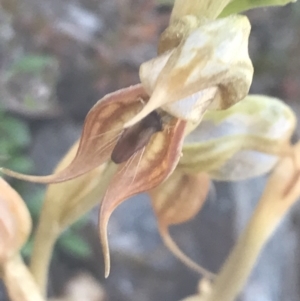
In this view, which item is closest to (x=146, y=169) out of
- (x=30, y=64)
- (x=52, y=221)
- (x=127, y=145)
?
(x=127, y=145)

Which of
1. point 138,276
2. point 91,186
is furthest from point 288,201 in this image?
point 138,276

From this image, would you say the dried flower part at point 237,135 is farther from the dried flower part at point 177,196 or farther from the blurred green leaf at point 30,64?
the blurred green leaf at point 30,64

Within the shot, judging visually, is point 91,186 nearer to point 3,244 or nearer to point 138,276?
point 3,244

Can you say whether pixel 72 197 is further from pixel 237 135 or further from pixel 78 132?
pixel 78 132

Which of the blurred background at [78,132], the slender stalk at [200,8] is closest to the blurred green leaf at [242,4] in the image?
the slender stalk at [200,8]

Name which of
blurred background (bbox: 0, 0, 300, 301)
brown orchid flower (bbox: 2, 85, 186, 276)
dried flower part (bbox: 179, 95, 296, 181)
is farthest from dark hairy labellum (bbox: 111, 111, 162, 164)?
blurred background (bbox: 0, 0, 300, 301)

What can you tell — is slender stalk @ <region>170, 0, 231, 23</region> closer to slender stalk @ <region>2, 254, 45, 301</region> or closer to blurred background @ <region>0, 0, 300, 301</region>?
slender stalk @ <region>2, 254, 45, 301</region>
